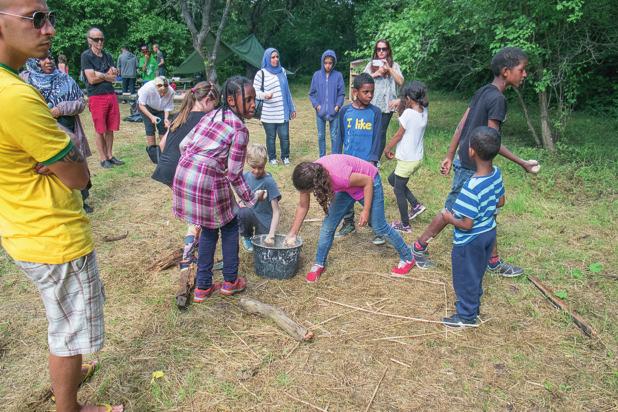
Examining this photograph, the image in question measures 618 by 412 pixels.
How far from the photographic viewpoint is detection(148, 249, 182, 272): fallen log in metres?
4.47

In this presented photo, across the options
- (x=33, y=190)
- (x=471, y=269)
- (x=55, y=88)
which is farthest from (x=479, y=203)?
(x=55, y=88)

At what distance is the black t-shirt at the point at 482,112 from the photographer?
390 centimetres

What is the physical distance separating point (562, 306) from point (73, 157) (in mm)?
3718

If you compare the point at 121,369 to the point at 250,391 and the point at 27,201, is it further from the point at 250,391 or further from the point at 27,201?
the point at 27,201

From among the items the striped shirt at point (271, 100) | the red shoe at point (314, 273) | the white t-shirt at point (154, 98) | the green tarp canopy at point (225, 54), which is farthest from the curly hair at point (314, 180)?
the green tarp canopy at point (225, 54)

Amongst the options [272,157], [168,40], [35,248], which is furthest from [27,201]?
[168,40]

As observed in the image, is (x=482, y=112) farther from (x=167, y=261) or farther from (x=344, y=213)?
(x=167, y=261)

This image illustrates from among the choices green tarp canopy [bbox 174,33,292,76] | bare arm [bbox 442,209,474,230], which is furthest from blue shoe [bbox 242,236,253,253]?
green tarp canopy [bbox 174,33,292,76]

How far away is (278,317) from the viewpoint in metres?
3.57

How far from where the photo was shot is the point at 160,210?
20.0 ft

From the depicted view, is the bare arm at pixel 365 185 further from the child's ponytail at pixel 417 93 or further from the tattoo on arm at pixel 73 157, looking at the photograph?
the tattoo on arm at pixel 73 157

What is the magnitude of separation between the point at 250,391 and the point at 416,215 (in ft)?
11.3

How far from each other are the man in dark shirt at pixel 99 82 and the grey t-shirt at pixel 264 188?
3.75 m

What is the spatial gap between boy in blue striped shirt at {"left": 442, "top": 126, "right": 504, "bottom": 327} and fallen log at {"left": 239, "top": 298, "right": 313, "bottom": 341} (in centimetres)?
122
